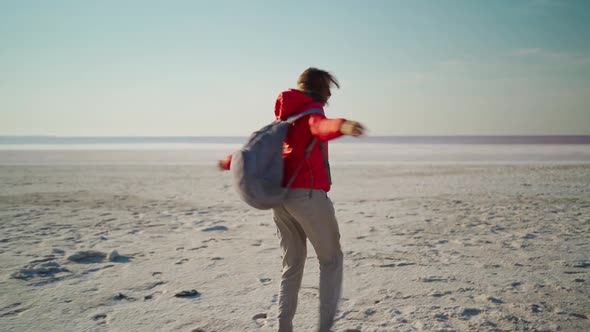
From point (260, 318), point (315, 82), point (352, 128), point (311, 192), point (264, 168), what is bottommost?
point (260, 318)

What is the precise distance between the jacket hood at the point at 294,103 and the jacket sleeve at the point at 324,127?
0.14 m

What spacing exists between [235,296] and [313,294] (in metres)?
0.81

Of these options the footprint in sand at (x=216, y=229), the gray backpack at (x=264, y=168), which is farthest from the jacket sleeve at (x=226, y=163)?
the footprint in sand at (x=216, y=229)

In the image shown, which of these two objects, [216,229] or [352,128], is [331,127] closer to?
[352,128]

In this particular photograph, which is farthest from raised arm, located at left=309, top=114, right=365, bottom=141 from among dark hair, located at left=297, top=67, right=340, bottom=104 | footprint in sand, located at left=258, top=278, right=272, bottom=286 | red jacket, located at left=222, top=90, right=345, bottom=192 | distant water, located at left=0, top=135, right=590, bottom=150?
distant water, located at left=0, top=135, right=590, bottom=150

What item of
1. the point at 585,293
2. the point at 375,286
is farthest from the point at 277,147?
the point at 585,293

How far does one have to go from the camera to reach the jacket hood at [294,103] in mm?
2494

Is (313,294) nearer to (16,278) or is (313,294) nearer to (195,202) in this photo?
(16,278)

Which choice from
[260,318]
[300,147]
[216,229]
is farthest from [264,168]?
[216,229]

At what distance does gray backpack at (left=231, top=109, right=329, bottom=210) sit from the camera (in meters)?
2.43

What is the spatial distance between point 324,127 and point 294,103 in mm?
371

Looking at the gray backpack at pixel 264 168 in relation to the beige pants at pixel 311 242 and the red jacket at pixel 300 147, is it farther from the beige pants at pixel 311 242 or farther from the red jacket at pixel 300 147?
the beige pants at pixel 311 242

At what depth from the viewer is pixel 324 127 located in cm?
226

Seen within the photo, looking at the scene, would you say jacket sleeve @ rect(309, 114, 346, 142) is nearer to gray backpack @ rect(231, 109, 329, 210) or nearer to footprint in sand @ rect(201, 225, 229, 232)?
gray backpack @ rect(231, 109, 329, 210)
